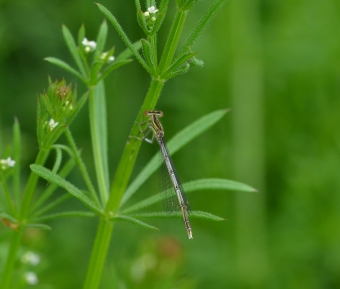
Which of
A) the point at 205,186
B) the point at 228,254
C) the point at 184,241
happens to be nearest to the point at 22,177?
the point at 184,241

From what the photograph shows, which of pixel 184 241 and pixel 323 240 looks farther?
pixel 184 241

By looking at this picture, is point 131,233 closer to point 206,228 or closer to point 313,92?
point 206,228

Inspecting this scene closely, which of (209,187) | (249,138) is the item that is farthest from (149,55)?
(249,138)

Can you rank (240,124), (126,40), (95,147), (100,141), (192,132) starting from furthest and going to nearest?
(240,124) → (192,132) → (100,141) → (95,147) → (126,40)

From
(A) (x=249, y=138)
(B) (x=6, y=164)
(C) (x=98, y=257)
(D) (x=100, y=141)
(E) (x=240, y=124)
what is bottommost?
(C) (x=98, y=257)

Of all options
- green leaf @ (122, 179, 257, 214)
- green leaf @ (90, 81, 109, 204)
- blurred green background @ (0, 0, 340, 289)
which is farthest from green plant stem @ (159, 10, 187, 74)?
blurred green background @ (0, 0, 340, 289)

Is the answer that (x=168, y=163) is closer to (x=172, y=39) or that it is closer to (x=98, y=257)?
(x=98, y=257)

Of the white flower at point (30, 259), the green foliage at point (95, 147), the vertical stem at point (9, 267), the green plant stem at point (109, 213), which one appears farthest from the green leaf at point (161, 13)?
the white flower at point (30, 259)
